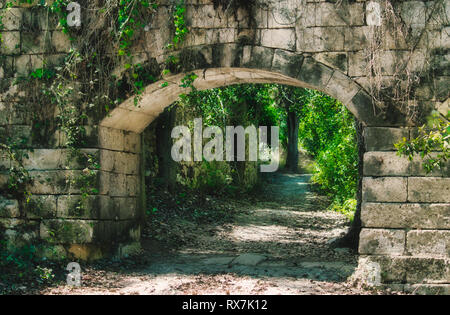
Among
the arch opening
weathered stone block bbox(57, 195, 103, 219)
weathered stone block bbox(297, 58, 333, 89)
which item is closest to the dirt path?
weathered stone block bbox(57, 195, 103, 219)

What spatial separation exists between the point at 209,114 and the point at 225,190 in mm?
2512

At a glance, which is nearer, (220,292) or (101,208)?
(220,292)

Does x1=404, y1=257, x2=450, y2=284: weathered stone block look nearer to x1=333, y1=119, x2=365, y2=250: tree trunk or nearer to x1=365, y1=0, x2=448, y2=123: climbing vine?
x1=365, y1=0, x2=448, y2=123: climbing vine

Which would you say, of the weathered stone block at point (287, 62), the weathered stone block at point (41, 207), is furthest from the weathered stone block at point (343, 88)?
the weathered stone block at point (41, 207)

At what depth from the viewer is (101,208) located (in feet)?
19.5

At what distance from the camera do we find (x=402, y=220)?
5117mm

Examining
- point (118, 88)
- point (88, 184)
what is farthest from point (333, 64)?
point (88, 184)

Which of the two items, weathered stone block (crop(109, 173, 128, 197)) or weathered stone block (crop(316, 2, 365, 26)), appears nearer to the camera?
weathered stone block (crop(316, 2, 365, 26))

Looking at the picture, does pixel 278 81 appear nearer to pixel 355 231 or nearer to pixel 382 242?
pixel 382 242

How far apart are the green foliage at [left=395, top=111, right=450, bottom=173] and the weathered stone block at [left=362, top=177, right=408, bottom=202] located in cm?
30

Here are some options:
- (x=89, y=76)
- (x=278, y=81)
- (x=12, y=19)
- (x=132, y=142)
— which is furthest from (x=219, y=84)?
(x=12, y=19)

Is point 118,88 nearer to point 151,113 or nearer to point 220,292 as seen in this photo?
point 151,113

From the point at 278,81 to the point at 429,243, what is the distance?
2.66m

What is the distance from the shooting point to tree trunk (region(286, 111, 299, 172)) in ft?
73.7
